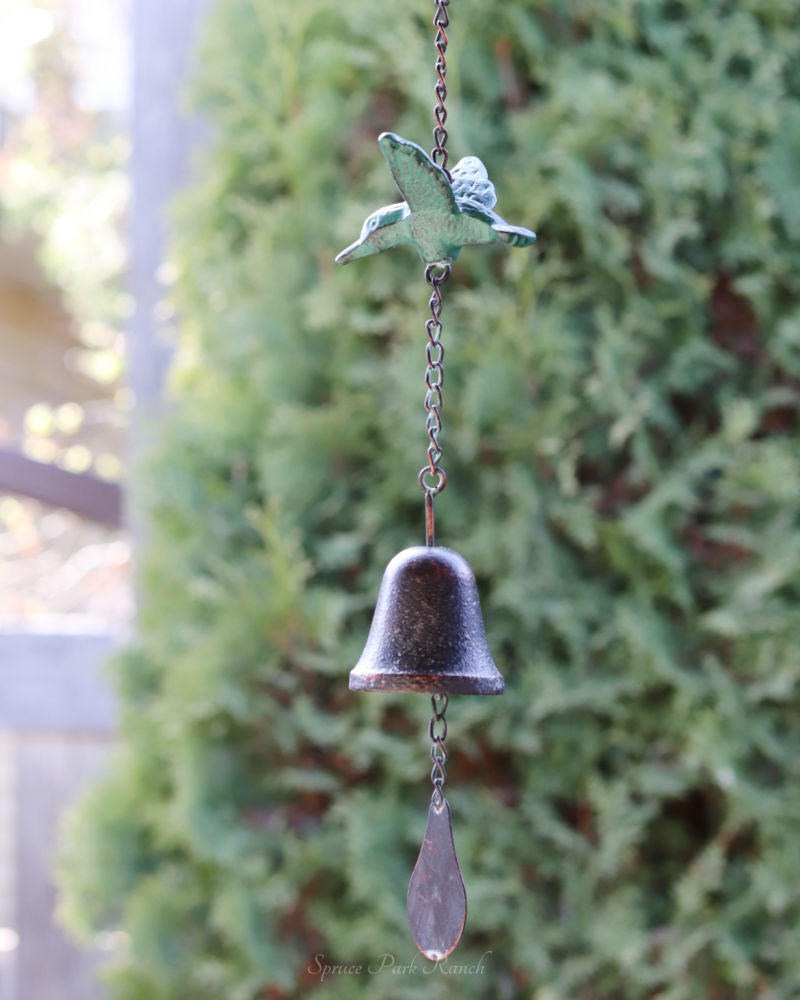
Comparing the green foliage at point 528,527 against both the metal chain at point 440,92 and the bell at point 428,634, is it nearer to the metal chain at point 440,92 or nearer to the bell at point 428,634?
the bell at point 428,634

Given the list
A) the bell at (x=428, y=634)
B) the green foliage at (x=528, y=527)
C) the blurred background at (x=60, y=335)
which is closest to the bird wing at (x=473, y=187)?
the bell at (x=428, y=634)

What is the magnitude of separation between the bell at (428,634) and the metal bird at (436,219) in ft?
0.97

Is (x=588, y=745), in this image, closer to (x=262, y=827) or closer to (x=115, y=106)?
(x=262, y=827)

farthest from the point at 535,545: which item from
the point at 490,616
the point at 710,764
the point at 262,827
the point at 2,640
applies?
the point at 2,640

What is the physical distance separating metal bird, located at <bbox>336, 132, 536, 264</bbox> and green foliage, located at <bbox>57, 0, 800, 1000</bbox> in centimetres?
87

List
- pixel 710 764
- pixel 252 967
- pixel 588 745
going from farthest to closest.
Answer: pixel 252 967, pixel 588 745, pixel 710 764

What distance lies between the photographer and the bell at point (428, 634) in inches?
37.1

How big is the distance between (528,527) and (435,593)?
824mm

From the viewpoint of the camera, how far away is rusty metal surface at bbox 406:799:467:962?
36.2 inches

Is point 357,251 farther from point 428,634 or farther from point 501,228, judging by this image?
point 428,634

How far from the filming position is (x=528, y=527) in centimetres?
180

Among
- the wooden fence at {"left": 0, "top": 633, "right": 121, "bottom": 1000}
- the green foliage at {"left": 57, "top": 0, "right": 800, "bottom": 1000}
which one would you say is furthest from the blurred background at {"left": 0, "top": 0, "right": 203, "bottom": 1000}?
the green foliage at {"left": 57, "top": 0, "right": 800, "bottom": 1000}

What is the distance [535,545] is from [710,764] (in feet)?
1.52

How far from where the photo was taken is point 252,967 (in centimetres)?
193
